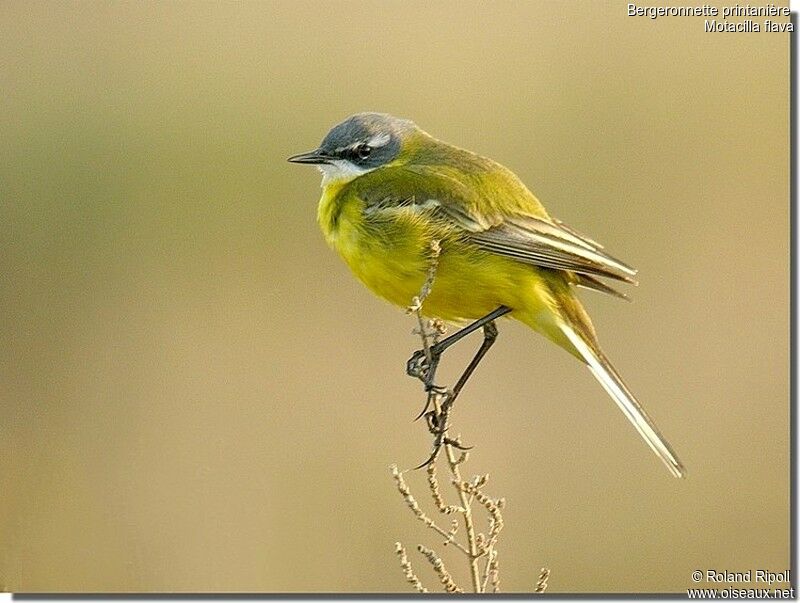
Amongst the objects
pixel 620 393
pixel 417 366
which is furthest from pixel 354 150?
pixel 620 393

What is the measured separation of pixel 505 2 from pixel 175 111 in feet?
5.13

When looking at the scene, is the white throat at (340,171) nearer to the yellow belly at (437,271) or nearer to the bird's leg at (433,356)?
the yellow belly at (437,271)

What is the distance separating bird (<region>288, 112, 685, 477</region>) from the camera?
3195 mm

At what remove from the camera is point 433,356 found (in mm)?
3084

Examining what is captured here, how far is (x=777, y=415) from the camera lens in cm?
399

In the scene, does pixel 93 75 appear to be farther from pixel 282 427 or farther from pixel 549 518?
pixel 549 518

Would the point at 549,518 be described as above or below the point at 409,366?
below

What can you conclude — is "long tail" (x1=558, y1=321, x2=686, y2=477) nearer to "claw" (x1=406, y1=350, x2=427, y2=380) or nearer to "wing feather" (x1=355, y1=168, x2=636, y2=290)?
"wing feather" (x1=355, y1=168, x2=636, y2=290)

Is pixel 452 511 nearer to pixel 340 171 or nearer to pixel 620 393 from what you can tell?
pixel 620 393

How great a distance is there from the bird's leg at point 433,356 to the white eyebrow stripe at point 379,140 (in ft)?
2.01

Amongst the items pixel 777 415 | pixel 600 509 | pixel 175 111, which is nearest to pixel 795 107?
pixel 777 415

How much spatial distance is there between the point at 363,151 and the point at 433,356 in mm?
762

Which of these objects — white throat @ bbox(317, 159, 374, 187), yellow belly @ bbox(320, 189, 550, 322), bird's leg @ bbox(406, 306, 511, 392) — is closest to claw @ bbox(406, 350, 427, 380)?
bird's leg @ bbox(406, 306, 511, 392)

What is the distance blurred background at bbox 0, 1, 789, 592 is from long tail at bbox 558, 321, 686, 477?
67 cm
